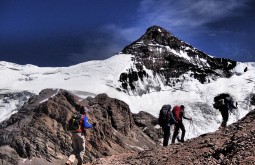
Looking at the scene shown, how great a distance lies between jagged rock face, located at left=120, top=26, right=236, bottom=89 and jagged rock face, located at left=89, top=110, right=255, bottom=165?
399 feet

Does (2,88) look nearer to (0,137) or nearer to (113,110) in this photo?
(113,110)

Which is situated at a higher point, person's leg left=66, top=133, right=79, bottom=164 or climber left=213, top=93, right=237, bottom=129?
climber left=213, top=93, right=237, bottom=129

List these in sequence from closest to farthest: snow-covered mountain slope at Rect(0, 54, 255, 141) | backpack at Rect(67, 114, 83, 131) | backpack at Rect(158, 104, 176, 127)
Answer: backpack at Rect(67, 114, 83, 131) < backpack at Rect(158, 104, 176, 127) < snow-covered mountain slope at Rect(0, 54, 255, 141)

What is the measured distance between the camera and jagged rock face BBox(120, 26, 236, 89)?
147 m

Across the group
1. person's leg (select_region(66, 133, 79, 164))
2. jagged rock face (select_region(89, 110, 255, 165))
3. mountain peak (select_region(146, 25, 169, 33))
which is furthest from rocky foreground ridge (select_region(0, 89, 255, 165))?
mountain peak (select_region(146, 25, 169, 33))

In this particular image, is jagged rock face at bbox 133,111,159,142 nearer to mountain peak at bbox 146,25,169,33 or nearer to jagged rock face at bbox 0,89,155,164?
jagged rock face at bbox 0,89,155,164

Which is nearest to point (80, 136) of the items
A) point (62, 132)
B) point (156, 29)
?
point (62, 132)

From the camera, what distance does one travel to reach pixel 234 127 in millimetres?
18375

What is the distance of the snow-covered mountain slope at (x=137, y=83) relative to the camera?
125 metres

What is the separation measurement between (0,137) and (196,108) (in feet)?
212

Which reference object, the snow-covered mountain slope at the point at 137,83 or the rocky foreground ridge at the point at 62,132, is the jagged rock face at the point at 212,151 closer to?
the rocky foreground ridge at the point at 62,132

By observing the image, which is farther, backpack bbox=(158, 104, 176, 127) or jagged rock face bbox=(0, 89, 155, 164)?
jagged rock face bbox=(0, 89, 155, 164)

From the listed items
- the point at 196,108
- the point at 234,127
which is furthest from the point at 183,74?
the point at 234,127

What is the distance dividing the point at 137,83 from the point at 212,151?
401 ft
